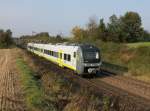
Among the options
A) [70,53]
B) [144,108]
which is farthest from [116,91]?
[70,53]

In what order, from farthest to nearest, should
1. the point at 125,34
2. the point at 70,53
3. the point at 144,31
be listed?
the point at 144,31
the point at 125,34
the point at 70,53

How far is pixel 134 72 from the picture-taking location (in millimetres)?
26844

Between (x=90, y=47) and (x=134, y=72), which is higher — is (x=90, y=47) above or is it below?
above

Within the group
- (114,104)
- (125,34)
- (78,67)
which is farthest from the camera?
(125,34)

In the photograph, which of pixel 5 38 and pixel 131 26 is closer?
pixel 131 26

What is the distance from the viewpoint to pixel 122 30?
8794 cm

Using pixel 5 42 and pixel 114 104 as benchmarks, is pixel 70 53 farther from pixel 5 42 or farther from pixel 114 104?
pixel 5 42

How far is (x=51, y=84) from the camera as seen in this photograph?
18.1m

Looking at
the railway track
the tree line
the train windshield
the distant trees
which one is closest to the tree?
the tree line

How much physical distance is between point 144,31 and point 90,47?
76491mm

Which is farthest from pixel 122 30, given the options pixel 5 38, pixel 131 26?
pixel 5 38

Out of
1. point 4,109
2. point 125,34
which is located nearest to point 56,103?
point 4,109

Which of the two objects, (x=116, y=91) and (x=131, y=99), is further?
(x=116, y=91)

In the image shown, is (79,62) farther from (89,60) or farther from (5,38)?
(5,38)
